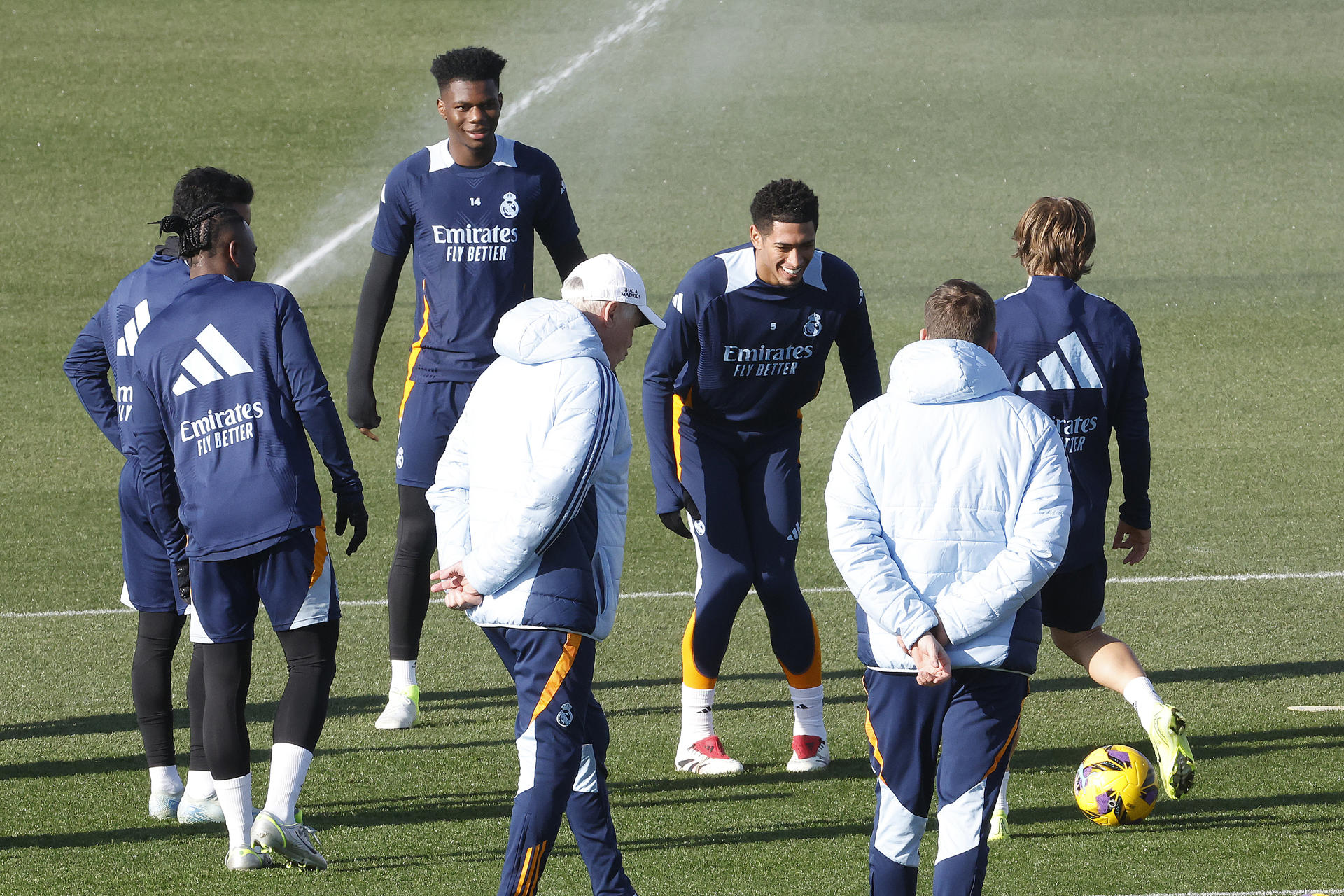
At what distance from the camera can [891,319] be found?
1560 centimetres

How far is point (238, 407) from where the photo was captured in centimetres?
502

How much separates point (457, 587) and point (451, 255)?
255 cm

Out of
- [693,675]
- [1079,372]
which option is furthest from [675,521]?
[1079,372]

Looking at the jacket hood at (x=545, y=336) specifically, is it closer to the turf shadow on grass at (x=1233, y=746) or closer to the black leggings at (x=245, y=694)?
the black leggings at (x=245, y=694)

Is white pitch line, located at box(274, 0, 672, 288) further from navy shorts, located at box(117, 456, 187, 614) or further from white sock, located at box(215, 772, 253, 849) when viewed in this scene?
white sock, located at box(215, 772, 253, 849)

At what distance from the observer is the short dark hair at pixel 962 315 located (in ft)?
14.0

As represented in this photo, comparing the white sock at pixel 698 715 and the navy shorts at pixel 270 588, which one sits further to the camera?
the white sock at pixel 698 715

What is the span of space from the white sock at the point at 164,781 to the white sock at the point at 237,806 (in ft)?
2.48

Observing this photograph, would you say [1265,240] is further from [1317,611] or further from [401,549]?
[401,549]

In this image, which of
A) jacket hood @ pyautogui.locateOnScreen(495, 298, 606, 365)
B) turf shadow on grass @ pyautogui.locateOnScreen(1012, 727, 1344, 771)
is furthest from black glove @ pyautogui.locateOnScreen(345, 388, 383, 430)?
turf shadow on grass @ pyautogui.locateOnScreen(1012, 727, 1344, 771)

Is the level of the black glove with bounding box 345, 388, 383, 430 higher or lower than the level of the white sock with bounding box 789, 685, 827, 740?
higher

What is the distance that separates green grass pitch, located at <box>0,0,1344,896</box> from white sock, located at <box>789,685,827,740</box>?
179 millimetres

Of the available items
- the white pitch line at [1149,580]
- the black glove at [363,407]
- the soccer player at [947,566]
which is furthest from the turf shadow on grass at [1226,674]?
the soccer player at [947,566]

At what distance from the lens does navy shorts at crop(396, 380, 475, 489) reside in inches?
266
